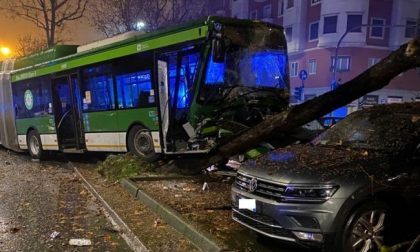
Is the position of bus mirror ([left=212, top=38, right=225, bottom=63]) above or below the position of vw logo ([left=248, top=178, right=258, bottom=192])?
above

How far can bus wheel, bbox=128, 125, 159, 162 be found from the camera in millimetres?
11312

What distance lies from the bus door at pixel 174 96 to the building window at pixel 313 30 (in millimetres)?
35415

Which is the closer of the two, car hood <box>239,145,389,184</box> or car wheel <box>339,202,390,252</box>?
car wheel <box>339,202,390,252</box>

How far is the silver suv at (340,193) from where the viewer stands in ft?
15.2

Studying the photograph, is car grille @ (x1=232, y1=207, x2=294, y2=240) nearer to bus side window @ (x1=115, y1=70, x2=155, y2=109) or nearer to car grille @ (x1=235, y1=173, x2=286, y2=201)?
car grille @ (x1=235, y1=173, x2=286, y2=201)

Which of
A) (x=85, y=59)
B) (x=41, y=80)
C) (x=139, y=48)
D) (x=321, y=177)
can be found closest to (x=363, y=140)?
(x=321, y=177)

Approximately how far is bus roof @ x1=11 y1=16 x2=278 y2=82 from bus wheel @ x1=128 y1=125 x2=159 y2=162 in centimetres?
207

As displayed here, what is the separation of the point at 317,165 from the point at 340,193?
492 mm

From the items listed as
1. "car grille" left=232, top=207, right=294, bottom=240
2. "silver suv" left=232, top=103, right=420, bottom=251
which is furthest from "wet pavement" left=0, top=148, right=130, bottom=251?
"silver suv" left=232, top=103, right=420, bottom=251

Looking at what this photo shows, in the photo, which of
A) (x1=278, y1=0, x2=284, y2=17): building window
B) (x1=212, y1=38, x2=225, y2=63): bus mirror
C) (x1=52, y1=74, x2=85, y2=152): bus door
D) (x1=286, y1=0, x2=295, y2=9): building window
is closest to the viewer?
(x1=212, y1=38, x2=225, y2=63): bus mirror

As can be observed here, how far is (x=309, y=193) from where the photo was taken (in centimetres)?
471

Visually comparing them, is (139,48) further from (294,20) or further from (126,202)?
(294,20)

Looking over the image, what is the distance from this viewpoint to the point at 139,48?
447 inches

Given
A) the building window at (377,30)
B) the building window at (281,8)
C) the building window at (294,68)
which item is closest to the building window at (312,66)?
the building window at (294,68)
